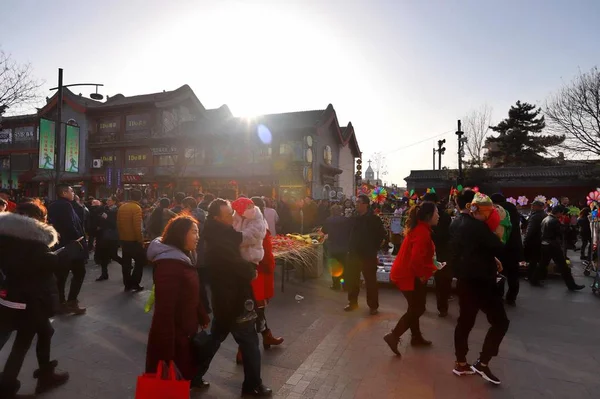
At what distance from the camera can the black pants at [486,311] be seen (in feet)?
12.2

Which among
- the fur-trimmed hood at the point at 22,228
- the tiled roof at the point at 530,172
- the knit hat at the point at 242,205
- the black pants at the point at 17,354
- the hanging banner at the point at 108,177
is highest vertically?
the tiled roof at the point at 530,172

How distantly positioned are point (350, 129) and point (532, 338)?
93.7 ft

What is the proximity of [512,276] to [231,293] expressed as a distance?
5543 mm

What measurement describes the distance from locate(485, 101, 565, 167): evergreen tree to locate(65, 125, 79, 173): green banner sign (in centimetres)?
3462

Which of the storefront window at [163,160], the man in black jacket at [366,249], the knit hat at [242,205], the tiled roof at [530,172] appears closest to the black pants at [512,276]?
the man in black jacket at [366,249]

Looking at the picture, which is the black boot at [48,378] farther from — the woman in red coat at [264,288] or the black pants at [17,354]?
the woman in red coat at [264,288]

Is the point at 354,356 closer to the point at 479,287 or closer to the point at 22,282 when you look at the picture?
the point at 479,287

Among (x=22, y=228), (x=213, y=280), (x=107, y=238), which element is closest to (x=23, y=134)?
(x=107, y=238)

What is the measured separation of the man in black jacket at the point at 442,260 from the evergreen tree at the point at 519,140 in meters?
33.7

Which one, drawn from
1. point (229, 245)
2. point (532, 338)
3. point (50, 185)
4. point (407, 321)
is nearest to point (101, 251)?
point (229, 245)

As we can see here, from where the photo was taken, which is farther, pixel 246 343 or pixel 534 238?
pixel 534 238

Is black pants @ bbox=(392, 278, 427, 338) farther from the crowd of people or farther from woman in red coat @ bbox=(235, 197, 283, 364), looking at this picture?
woman in red coat @ bbox=(235, 197, 283, 364)

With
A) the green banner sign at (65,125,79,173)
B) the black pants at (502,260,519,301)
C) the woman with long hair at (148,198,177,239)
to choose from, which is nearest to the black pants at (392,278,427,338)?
the black pants at (502,260,519,301)

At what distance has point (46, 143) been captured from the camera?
15.9 m
